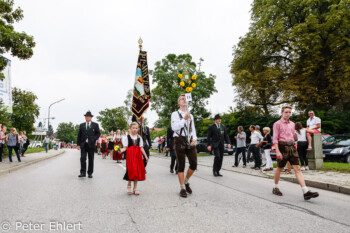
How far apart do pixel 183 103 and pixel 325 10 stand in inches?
924

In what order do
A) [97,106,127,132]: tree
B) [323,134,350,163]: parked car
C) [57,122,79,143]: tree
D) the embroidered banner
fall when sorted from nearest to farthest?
the embroidered banner
[323,134,350,163]: parked car
[97,106,127,132]: tree
[57,122,79,143]: tree

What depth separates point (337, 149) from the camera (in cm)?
1209

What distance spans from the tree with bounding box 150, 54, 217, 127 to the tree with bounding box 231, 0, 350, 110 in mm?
9935

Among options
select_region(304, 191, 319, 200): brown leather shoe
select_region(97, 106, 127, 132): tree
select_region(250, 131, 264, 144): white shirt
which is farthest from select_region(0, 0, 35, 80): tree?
select_region(97, 106, 127, 132): tree

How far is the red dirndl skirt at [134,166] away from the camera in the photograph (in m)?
5.81

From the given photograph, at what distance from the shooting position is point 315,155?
10.3 m

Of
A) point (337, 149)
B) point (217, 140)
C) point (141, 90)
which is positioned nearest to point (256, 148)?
point (217, 140)

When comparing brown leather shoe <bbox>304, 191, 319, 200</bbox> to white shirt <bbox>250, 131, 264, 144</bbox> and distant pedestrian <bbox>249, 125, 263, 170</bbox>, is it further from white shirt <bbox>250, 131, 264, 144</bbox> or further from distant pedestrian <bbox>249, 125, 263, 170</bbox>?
white shirt <bbox>250, 131, 264, 144</bbox>

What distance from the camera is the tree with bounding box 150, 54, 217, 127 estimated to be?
36.8 metres

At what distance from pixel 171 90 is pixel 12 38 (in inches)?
970

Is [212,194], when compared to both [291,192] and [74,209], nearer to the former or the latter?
[291,192]

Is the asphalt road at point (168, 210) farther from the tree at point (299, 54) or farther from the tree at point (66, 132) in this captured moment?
the tree at point (66, 132)

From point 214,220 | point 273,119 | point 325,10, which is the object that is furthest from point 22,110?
point 214,220

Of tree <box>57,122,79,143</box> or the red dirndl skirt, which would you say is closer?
the red dirndl skirt
